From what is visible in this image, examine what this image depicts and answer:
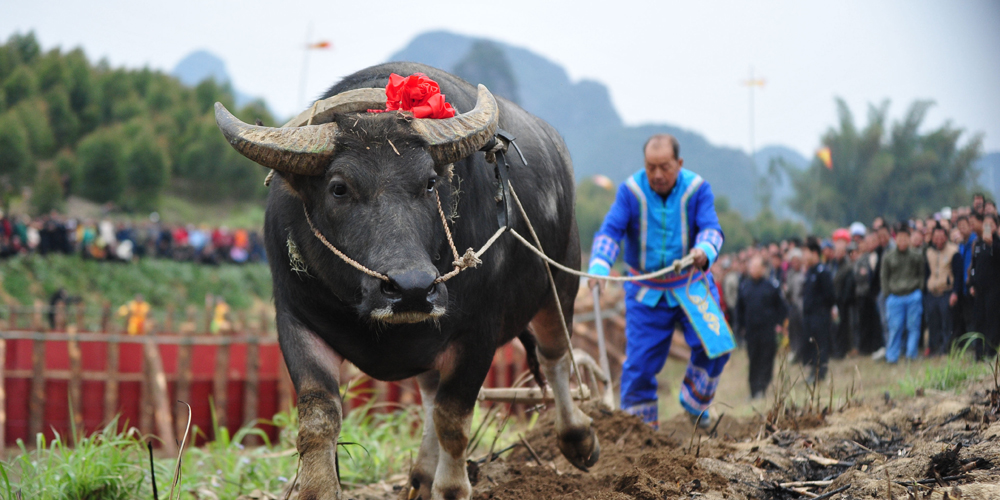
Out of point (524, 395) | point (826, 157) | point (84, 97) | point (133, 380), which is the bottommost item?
point (133, 380)

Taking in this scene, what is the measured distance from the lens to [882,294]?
860cm

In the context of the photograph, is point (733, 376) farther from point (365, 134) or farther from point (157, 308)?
point (157, 308)

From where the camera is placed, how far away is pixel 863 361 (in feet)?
27.7

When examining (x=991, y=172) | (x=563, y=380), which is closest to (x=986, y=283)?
(x=991, y=172)

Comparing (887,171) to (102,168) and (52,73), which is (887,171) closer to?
(102,168)

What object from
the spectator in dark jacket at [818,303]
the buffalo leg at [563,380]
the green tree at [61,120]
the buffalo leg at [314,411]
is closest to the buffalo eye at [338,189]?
the buffalo leg at [314,411]

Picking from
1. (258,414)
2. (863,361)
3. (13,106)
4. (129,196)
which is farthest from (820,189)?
(13,106)

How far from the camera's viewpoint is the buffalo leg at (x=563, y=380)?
4504mm

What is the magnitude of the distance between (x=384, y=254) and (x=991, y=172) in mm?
6648

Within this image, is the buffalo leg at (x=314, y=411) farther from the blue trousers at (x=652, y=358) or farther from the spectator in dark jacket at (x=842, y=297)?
the spectator in dark jacket at (x=842, y=297)

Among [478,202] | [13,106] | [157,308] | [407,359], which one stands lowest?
[157,308]

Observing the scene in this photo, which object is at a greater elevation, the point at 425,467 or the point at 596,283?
the point at 596,283

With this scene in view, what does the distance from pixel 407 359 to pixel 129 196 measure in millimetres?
39624

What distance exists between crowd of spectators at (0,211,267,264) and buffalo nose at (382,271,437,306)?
24665 millimetres
